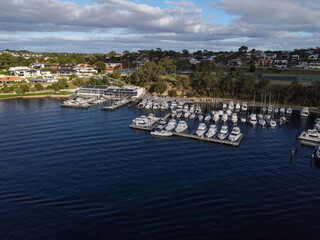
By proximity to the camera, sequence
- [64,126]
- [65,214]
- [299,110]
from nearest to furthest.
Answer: [65,214] < [64,126] < [299,110]

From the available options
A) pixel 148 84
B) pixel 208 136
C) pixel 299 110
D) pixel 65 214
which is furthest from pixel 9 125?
pixel 299 110

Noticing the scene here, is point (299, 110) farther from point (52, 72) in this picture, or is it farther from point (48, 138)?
point (52, 72)

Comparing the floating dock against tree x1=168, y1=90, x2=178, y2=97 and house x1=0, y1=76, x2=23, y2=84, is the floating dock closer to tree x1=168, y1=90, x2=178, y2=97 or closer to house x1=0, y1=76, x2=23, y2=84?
tree x1=168, y1=90, x2=178, y2=97

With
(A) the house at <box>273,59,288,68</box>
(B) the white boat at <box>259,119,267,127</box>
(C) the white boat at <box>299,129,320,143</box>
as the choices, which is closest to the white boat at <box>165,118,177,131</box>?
(B) the white boat at <box>259,119,267,127</box>

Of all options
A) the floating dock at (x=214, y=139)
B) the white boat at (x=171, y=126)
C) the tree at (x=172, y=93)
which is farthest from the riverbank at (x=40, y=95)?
the floating dock at (x=214, y=139)

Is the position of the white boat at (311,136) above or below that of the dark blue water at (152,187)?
above

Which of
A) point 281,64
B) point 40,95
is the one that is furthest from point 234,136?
point 281,64

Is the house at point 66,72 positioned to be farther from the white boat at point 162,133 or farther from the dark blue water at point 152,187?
the white boat at point 162,133

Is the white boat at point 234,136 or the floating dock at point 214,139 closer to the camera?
the floating dock at point 214,139
